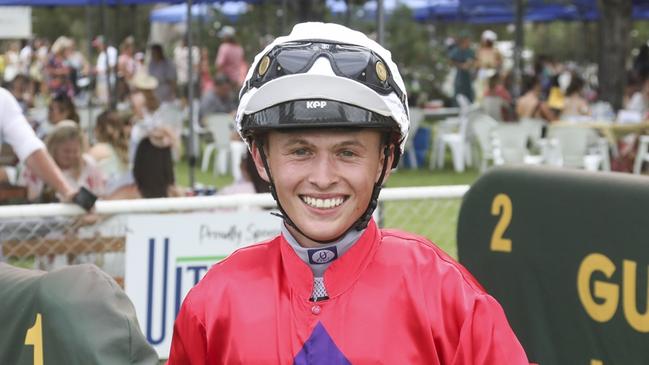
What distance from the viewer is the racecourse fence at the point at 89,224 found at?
5043 mm

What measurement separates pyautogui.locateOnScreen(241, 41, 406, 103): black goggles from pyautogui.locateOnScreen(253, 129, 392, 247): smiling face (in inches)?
3.9

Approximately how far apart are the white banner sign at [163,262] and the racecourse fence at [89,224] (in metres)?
0.04

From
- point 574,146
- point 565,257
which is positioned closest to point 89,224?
point 565,257

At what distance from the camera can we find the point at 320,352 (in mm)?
2352

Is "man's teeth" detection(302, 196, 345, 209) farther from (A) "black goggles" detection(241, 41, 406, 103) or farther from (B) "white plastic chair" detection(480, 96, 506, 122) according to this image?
(B) "white plastic chair" detection(480, 96, 506, 122)

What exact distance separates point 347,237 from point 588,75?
29.6 meters

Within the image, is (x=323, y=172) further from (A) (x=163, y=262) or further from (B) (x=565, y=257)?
(A) (x=163, y=262)

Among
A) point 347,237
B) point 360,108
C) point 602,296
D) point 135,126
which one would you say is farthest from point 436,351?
point 135,126

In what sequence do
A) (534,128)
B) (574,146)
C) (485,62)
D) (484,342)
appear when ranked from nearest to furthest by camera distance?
(484,342), (574,146), (534,128), (485,62)

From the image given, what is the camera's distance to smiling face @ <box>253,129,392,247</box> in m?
2.38

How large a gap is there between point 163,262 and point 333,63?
3.06 meters

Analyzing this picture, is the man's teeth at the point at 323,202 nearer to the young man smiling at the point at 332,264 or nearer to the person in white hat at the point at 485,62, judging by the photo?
the young man smiling at the point at 332,264

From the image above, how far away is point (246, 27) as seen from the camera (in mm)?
20688

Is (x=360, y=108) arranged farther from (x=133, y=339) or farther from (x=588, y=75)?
(x=588, y=75)
